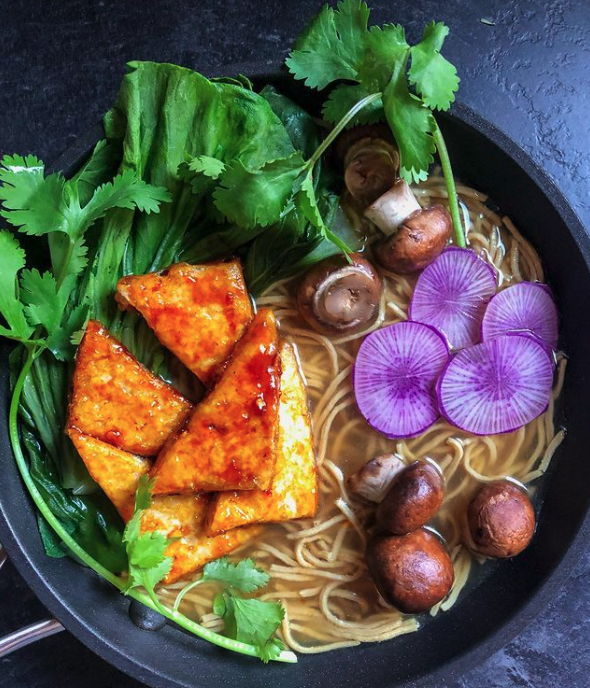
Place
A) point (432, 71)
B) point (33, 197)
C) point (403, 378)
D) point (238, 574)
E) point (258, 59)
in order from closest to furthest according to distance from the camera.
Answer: point (432, 71)
point (33, 197)
point (238, 574)
point (403, 378)
point (258, 59)

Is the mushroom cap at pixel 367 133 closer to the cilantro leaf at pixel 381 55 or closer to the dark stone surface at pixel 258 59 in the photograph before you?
the cilantro leaf at pixel 381 55

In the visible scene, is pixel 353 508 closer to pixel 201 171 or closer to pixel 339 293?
pixel 339 293

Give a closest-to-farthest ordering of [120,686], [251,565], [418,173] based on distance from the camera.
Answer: [418,173] → [251,565] → [120,686]

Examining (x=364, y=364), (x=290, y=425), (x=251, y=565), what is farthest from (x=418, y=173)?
(x=251, y=565)

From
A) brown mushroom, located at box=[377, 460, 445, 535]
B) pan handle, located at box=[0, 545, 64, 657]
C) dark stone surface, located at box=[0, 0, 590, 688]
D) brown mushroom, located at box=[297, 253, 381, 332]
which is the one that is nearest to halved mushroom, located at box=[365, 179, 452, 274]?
brown mushroom, located at box=[297, 253, 381, 332]

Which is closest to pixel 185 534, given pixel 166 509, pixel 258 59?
pixel 166 509

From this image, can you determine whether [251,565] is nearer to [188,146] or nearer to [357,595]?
[357,595]

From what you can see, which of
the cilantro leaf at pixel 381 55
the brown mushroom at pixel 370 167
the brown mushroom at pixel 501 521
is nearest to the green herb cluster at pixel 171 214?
the cilantro leaf at pixel 381 55
